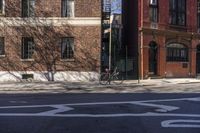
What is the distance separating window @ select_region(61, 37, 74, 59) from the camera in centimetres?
3394

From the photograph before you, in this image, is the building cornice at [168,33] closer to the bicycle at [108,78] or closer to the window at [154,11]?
the window at [154,11]

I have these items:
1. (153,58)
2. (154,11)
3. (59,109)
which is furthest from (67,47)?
(59,109)

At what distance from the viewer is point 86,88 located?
89.5ft

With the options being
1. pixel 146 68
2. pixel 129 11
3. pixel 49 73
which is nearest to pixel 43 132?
pixel 49 73

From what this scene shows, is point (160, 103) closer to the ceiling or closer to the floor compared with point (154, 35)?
closer to the floor

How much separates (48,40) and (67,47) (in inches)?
59.0

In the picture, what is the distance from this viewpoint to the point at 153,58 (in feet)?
126

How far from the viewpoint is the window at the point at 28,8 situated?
33750 millimetres

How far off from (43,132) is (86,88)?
55.4 ft

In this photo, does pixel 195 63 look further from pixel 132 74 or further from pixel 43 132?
pixel 43 132

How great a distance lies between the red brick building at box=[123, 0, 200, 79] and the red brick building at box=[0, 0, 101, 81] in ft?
16.0

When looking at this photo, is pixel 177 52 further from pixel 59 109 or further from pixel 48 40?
pixel 59 109

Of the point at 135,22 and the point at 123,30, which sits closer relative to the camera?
the point at 135,22

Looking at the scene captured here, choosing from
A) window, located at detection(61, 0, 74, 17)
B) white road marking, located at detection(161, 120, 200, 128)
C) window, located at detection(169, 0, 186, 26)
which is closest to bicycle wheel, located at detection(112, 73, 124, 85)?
window, located at detection(61, 0, 74, 17)
